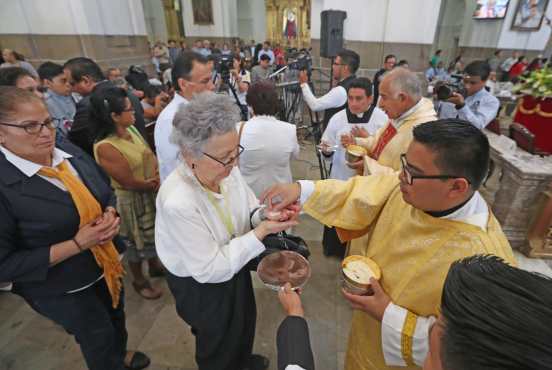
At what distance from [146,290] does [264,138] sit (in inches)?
69.0

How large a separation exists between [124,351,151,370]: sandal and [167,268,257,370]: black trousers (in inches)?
28.6

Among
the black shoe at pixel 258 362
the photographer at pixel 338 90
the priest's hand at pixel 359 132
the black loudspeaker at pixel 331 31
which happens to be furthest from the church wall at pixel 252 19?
the black shoe at pixel 258 362

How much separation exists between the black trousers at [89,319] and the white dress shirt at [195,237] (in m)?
0.64

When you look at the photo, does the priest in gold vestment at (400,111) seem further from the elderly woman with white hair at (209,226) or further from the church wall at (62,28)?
the church wall at (62,28)

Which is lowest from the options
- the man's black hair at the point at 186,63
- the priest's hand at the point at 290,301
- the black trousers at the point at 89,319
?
the black trousers at the point at 89,319

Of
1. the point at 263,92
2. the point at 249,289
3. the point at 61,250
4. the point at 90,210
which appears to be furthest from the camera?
the point at 263,92

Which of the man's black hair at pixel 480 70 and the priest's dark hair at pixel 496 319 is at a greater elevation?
the man's black hair at pixel 480 70

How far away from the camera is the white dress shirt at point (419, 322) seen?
1080 millimetres

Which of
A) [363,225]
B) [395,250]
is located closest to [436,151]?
[395,250]

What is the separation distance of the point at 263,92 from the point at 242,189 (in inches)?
45.6

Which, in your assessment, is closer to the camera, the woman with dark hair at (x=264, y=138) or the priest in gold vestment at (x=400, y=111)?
the priest in gold vestment at (x=400, y=111)

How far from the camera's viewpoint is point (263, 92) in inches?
96.4

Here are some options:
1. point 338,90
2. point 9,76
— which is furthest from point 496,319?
point 338,90

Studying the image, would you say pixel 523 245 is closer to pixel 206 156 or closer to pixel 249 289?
pixel 249 289
